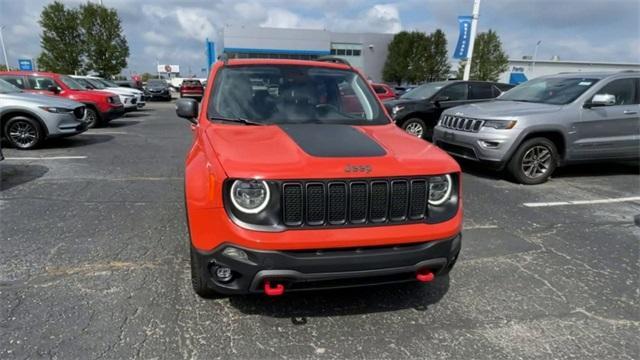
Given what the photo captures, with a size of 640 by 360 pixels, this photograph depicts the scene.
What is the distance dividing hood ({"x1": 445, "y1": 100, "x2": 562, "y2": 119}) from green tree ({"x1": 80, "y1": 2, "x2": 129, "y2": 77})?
32055 mm

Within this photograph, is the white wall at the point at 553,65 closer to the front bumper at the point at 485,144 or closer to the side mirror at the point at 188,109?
the front bumper at the point at 485,144

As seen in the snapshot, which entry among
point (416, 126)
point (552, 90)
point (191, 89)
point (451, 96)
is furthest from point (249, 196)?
point (191, 89)

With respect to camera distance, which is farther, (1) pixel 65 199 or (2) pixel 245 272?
(1) pixel 65 199

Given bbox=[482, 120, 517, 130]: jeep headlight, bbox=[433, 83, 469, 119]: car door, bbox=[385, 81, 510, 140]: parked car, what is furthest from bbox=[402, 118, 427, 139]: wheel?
bbox=[482, 120, 517, 130]: jeep headlight

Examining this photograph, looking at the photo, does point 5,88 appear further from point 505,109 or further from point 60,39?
point 60,39

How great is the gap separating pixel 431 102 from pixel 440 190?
799 cm

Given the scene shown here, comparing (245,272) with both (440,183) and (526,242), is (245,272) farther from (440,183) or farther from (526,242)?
(526,242)

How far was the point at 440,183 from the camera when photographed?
2760 mm

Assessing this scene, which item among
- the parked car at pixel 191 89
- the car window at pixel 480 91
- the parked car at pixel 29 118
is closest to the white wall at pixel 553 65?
the parked car at pixel 191 89

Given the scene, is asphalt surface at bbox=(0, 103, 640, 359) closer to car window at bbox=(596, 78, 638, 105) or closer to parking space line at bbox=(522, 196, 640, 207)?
parking space line at bbox=(522, 196, 640, 207)

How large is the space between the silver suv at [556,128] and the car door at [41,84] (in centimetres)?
1151

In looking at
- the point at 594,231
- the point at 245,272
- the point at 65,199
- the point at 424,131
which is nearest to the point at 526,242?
the point at 594,231

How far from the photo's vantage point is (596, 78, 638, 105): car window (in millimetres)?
6863

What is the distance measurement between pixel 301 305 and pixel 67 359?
1.49m
